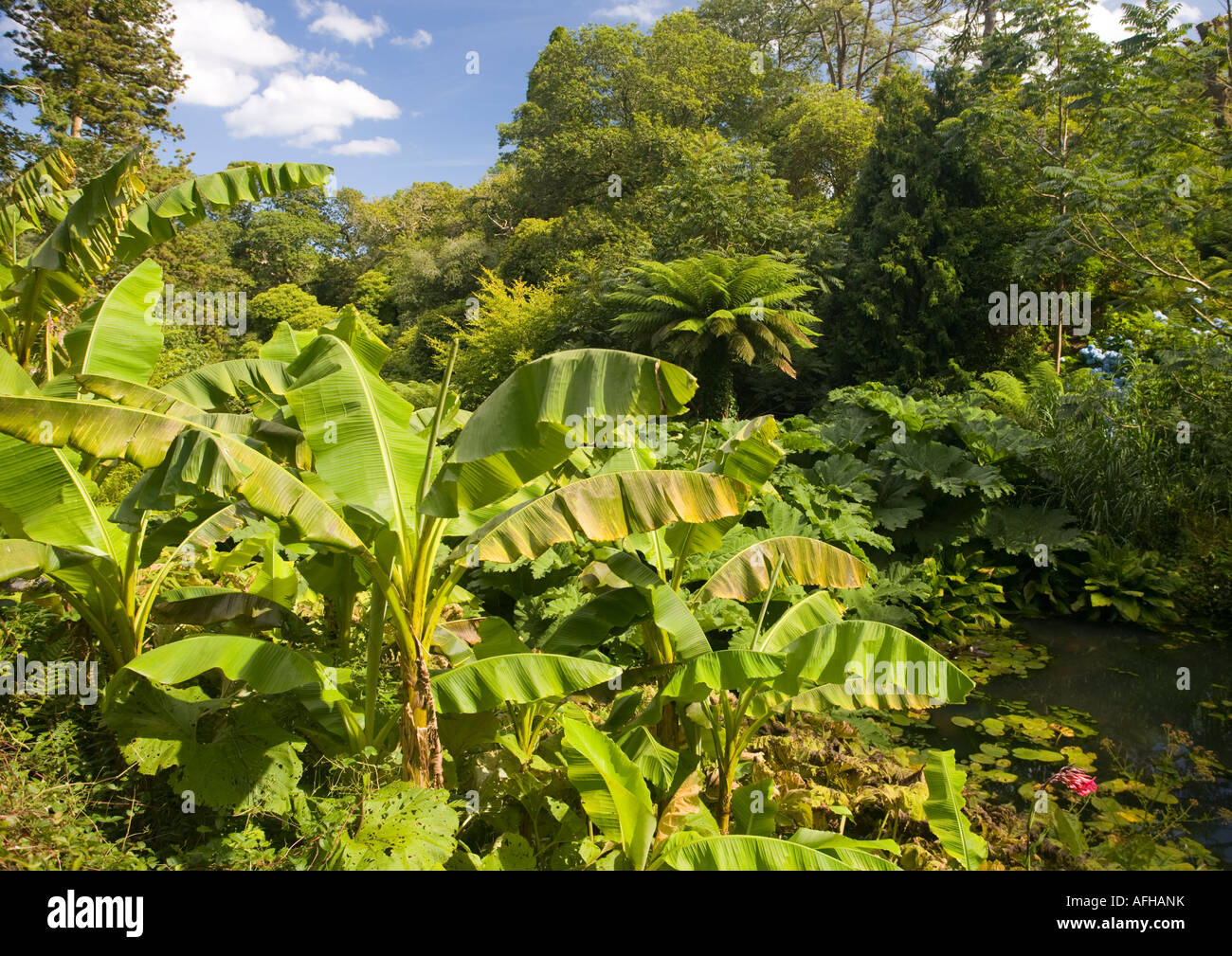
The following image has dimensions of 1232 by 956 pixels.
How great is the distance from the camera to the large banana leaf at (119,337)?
155 inches

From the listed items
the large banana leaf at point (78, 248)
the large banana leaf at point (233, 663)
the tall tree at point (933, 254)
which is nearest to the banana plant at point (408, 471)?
the large banana leaf at point (233, 663)

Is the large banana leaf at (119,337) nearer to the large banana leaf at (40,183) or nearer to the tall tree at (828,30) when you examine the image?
the large banana leaf at (40,183)

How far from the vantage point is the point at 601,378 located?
269 centimetres

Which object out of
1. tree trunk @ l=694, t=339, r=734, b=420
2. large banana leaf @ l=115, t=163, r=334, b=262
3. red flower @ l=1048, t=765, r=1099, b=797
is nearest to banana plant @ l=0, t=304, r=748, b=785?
large banana leaf @ l=115, t=163, r=334, b=262

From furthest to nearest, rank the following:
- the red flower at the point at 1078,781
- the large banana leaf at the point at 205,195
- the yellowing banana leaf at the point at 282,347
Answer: the yellowing banana leaf at the point at 282,347, the large banana leaf at the point at 205,195, the red flower at the point at 1078,781

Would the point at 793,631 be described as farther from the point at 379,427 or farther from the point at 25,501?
the point at 25,501

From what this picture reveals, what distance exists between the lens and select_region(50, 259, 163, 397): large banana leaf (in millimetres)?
3943

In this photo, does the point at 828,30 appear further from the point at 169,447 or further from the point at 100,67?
the point at 169,447

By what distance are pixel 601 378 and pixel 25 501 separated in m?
2.61

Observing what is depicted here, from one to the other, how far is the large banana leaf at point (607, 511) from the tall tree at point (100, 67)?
1540 centimetres

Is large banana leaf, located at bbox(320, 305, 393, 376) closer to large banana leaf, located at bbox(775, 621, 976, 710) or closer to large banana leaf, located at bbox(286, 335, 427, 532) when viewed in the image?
large banana leaf, located at bbox(286, 335, 427, 532)

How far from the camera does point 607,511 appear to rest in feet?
9.67

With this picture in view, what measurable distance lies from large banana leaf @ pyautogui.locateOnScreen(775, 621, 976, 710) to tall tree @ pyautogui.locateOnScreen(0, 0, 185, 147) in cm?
1635
